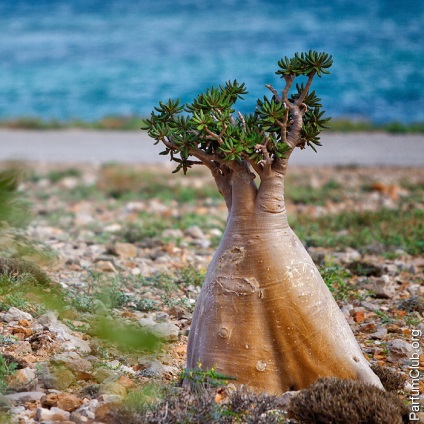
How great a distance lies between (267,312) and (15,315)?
1.69m

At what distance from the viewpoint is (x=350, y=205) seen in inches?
363

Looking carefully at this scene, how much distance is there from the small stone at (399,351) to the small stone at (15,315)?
6.93 feet

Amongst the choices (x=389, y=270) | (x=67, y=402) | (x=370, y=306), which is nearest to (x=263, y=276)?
(x=67, y=402)

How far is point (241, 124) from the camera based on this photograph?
3648 mm

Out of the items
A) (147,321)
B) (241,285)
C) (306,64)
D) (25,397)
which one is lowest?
(25,397)

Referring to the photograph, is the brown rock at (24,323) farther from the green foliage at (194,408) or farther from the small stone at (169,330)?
the green foliage at (194,408)

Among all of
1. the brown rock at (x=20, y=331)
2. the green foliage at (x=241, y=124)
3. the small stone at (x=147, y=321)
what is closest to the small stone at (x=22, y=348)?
the brown rock at (x=20, y=331)

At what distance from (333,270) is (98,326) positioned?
430 centimetres

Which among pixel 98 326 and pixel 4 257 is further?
pixel 4 257

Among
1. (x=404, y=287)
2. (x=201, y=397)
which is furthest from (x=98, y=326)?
(x=404, y=287)

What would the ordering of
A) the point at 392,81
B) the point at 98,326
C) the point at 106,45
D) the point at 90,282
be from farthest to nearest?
the point at 106,45 → the point at 392,81 → the point at 90,282 → the point at 98,326

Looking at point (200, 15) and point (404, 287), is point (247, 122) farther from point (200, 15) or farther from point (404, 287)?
point (200, 15)

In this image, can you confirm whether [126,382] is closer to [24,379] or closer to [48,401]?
[48,401]

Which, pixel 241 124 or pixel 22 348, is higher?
pixel 241 124
